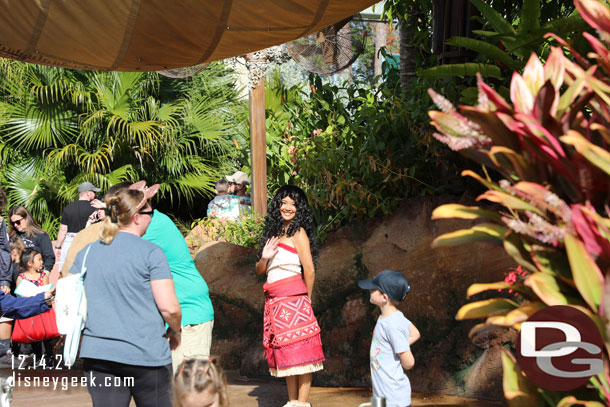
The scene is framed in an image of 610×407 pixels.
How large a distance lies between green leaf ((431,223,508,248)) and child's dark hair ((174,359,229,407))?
122cm

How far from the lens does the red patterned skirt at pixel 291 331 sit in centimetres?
449

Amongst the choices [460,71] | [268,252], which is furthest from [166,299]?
[460,71]

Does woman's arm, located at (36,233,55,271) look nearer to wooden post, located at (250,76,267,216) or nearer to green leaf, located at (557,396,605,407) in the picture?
wooden post, located at (250,76,267,216)

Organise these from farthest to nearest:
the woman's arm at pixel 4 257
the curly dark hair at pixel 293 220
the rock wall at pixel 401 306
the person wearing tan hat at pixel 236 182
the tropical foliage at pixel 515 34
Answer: the person wearing tan hat at pixel 236 182 < the woman's arm at pixel 4 257 < the rock wall at pixel 401 306 < the curly dark hair at pixel 293 220 < the tropical foliage at pixel 515 34

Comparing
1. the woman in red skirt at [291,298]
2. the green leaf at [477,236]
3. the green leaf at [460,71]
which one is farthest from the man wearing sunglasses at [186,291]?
the green leaf at [477,236]

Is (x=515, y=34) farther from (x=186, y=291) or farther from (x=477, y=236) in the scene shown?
(x=186, y=291)

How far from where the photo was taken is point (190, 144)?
38.8 feet

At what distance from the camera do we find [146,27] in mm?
4586

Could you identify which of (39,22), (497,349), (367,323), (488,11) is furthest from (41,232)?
(488,11)

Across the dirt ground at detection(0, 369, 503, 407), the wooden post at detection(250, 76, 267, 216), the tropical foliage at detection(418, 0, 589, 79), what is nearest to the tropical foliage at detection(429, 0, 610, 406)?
the tropical foliage at detection(418, 0, 589, 79)

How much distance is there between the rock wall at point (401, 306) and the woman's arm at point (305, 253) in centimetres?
107

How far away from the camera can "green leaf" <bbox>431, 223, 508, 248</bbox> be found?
58.5 inches

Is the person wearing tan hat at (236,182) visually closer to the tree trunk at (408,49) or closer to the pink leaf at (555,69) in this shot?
the tree trunk at (408,49)

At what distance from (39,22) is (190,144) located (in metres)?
7.44
